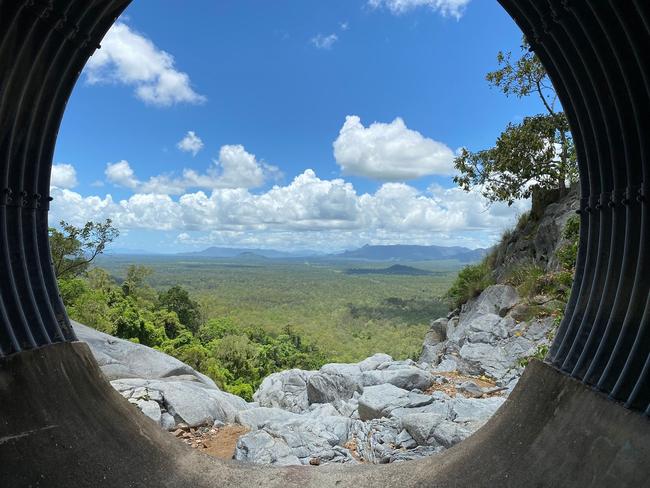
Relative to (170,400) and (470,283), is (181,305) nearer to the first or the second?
(470,283)

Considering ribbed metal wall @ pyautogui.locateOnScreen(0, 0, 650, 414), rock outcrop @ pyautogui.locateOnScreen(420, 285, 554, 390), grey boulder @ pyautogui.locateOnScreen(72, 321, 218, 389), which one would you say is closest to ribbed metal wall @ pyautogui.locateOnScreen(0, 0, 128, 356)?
ribbed metal wall @ pyautogui.locateOnScreen(0, 0, 650, 414)

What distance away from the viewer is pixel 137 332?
97.9 ft

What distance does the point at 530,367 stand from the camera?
4582mm

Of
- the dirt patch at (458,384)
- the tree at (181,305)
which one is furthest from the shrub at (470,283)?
the tree at (181,305)

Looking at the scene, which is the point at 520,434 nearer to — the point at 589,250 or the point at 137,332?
the point at 589,250

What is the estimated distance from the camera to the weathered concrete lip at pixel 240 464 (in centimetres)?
320

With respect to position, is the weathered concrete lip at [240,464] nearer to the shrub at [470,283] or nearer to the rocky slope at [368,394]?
the rocky slope at [368,394]

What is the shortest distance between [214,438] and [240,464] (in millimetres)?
2531

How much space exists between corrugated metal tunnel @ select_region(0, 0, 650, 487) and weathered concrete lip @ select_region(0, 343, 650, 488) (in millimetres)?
12

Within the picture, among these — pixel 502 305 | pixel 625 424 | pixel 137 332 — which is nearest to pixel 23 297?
pixel 625 424

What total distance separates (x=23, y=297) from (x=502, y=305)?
534 inches

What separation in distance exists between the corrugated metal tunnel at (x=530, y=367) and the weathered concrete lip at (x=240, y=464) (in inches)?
0.5

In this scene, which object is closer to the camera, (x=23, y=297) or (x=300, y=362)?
(x=23, y=297)

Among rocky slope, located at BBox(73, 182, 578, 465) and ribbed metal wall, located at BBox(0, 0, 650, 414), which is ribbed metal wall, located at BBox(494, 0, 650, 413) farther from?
rocky slope, located at BBox(73, 182, 578, 465)
